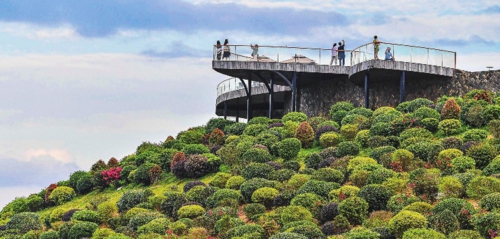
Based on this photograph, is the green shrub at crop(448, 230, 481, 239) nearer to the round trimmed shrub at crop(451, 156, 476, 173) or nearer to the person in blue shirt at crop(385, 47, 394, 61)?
the round trimmed shrub at crop(451, 156, 476, 173)

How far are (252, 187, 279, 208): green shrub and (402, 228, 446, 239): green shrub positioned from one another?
28.0 ft

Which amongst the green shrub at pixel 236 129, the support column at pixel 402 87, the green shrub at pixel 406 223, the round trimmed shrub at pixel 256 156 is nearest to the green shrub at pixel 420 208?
the green shrub at pixel 406 223

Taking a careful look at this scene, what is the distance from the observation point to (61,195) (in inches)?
1860

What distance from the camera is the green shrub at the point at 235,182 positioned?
39.8 m

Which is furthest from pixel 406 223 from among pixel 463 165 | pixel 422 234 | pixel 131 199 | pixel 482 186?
pixel 131 199

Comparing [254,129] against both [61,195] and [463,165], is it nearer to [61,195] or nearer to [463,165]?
[61,195]

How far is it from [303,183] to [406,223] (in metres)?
8.24

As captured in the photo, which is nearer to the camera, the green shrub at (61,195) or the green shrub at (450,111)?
the green shrub at (450,111)

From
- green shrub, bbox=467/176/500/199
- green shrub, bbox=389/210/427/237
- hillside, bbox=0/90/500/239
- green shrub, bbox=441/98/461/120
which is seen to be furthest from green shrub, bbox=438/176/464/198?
green shrub, bbox=441/98/461/120

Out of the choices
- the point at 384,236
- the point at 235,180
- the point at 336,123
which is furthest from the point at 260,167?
the point at 384,236

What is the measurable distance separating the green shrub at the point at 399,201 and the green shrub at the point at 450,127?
30.1ft

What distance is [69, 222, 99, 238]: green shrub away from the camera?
38.0 metres

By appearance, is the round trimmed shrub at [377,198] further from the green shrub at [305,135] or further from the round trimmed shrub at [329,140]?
the green shrub at [305,135]

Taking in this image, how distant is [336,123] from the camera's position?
153ft
